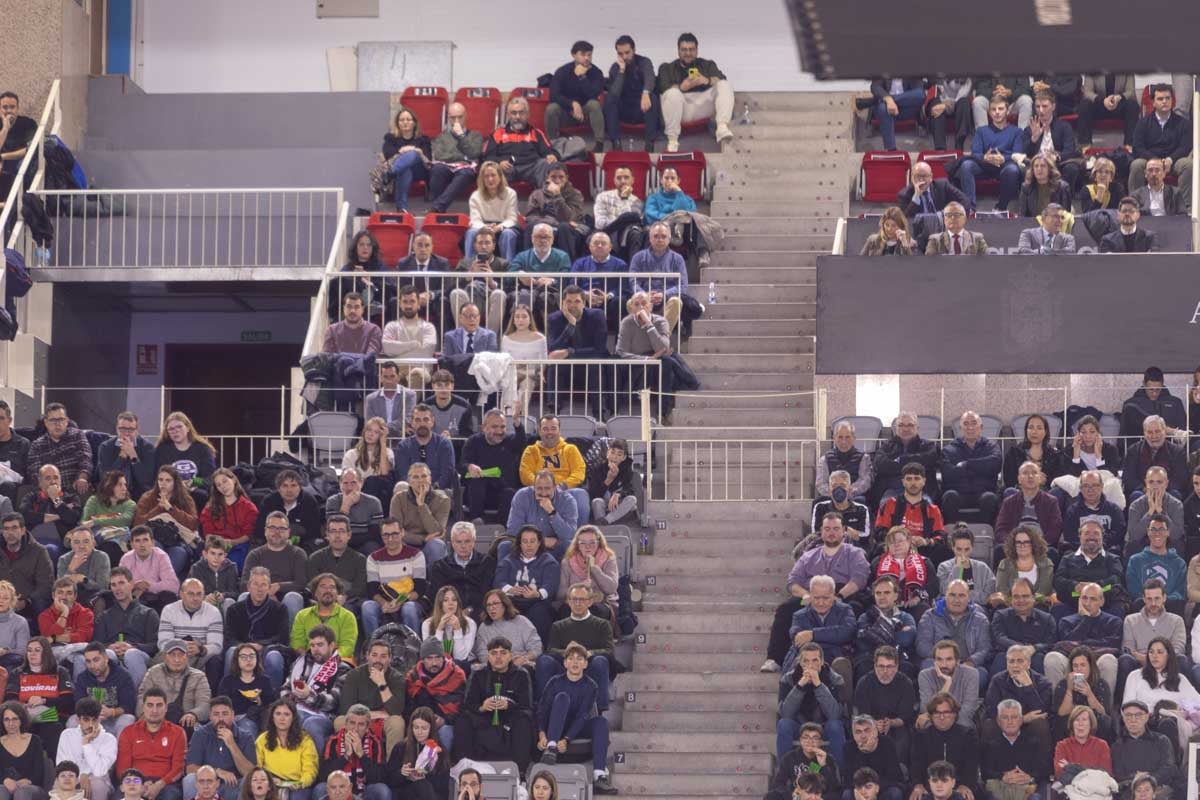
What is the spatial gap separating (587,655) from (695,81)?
9552 mm

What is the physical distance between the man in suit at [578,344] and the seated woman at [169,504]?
11.1 ft

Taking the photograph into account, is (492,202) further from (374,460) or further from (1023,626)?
(1023,626)

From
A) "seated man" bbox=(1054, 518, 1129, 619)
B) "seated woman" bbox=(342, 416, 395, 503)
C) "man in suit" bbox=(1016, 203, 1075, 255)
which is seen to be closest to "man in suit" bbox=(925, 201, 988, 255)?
"man in suit" bbox=(1016, 203, 1075, 255)

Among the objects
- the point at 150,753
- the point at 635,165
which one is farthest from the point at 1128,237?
the point at 150,753

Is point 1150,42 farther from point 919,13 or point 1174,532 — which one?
point 1174,532

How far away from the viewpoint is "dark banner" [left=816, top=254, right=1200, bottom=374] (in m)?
18.3

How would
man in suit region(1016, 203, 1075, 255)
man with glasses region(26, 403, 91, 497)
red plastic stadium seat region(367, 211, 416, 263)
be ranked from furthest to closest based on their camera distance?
1. red plastic stadium seat region(367, 211, 416, 263)
2. man in suit region(1016, 203, 1075, 255)
3. man with glasses region(26, 403, 91, 497)

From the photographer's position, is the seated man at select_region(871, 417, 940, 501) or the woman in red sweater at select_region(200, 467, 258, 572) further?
the seated man at select_region(871, 417, 940, 501)

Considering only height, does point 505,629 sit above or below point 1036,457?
below

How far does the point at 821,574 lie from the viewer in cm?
1553

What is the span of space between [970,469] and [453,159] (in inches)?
299

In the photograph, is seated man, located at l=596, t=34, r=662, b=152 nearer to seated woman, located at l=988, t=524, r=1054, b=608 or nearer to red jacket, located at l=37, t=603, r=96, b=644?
seated woman, located at l=988, t=524, r=1054, b=608

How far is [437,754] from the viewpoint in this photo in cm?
1398

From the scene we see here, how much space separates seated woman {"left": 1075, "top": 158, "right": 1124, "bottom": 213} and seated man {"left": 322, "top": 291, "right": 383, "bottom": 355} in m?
6.38
